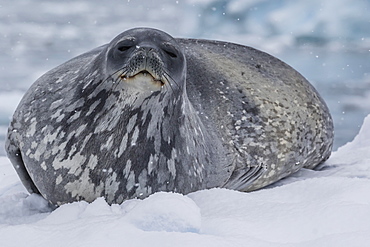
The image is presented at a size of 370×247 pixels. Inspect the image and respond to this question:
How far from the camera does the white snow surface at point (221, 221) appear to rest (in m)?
1.88

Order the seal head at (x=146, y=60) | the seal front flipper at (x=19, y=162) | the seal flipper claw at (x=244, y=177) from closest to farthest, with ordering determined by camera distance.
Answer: the seal head at (x=146, y=60)
the seal front flipper at (x=19, y=162)
the seal flipper claw at (x=244, y=177)

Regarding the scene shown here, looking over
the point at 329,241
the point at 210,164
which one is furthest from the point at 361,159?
the point at 329,241

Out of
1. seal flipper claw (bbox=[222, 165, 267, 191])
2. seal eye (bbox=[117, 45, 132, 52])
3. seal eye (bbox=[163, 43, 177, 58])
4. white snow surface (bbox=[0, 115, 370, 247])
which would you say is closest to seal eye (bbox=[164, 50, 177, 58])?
seal eye (bbox=[163, 43, 177, 58])

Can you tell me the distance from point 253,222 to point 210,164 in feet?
4.58

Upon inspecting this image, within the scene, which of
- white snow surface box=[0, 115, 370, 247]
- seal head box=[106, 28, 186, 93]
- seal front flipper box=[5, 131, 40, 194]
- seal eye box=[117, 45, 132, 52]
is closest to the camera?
white snow surface box=[0, 115, 370, 247]

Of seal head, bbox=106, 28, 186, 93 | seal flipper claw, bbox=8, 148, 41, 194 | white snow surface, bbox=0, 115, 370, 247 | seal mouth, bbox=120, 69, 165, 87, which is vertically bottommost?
white snow surface, bbox=0, 115, 370, 247

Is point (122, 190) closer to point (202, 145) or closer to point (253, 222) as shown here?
point (202, 145)

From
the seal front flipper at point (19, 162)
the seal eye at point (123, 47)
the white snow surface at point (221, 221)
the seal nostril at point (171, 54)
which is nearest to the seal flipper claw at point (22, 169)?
the seal front flipper at point (19, 162)

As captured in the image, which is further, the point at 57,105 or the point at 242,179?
the point at 242,179

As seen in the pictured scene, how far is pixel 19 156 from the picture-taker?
11.3ft

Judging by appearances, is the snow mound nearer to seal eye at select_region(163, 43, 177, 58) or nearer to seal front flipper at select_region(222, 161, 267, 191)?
seal eye at select_region(163, 43, 177, 58)

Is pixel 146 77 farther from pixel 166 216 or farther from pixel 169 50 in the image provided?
pixel 166 216

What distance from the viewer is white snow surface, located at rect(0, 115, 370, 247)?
6.15 ft

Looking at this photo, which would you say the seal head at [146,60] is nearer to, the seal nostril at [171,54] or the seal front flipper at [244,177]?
the seal nostril at [171,54]
